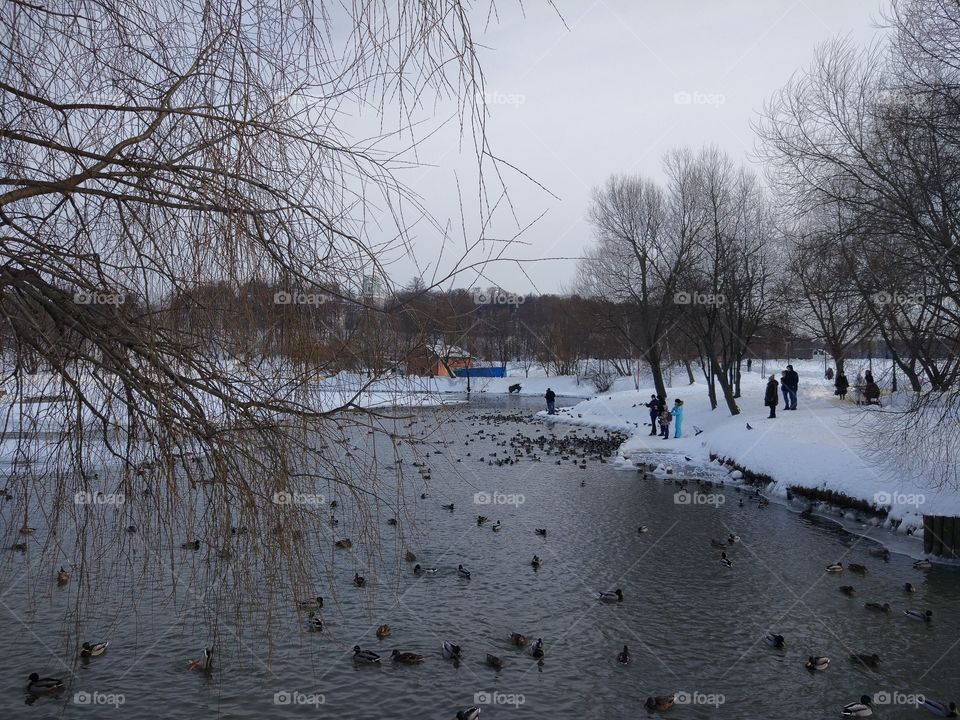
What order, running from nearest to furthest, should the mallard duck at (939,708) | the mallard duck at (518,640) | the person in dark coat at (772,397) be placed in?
the mallard duck at (939,708), the mallard duck at (518,640), the person in dark coat at (772,397)

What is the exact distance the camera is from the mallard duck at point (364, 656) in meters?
8.66

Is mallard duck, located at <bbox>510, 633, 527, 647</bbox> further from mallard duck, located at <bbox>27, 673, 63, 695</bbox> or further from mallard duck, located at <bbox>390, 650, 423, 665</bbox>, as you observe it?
mallard duck, located at <bbox>27, 673, 63, 695</bbox>

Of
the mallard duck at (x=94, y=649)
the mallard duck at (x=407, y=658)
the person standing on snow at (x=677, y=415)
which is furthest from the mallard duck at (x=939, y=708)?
the person standing on snow at (x=677, y=415)

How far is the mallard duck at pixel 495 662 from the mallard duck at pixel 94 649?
4471mm

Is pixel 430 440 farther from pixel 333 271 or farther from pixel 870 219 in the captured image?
pixel 870 219

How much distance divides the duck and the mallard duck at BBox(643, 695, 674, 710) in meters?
2.09

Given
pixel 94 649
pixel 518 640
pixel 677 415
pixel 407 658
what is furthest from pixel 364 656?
pixel 677 415

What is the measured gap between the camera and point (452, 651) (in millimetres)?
8688

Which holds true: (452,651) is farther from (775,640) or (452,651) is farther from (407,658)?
(775,640)

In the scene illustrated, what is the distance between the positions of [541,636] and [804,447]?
12571 millimetres

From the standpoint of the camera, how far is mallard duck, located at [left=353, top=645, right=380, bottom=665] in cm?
866

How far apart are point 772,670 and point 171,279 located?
8.19m

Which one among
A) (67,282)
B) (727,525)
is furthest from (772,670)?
(67,282)

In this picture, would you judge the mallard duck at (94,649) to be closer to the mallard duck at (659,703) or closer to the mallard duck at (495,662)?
the mallard duck at (495,662)
